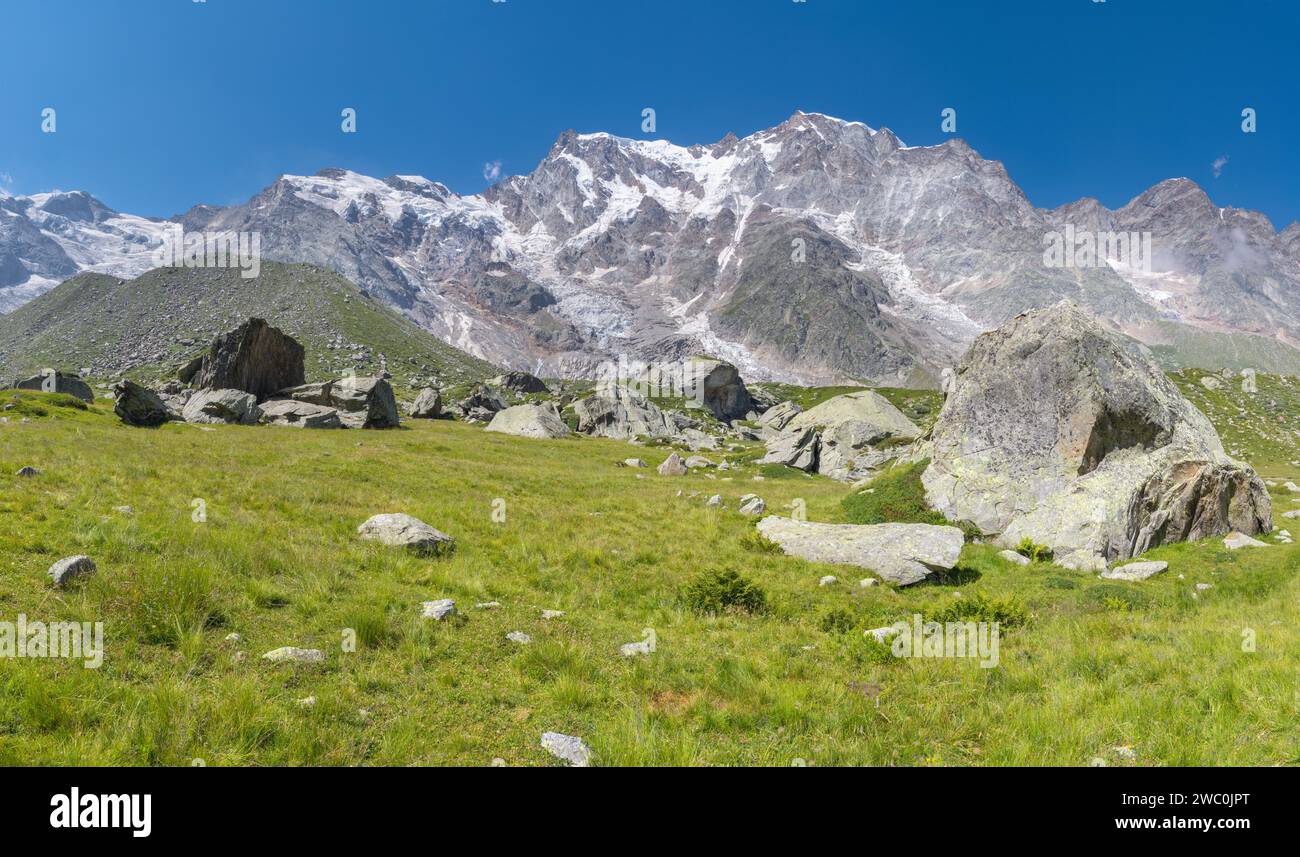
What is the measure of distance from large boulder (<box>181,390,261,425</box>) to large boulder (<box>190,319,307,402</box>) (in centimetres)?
706

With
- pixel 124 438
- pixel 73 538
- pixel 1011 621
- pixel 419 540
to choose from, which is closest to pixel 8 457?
pixel 73 538

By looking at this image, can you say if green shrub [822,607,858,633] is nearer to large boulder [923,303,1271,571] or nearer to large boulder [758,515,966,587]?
large boulder [758,515,966,587]

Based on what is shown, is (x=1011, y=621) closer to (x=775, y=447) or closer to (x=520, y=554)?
(x=520, y=554)

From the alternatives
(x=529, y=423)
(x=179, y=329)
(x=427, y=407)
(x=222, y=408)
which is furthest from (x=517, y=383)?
(x=179, y=329)

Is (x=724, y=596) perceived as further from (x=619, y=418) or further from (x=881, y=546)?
(x=619, y=418)

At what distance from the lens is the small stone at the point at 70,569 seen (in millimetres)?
8133

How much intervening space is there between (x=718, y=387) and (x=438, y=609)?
91.5 metres

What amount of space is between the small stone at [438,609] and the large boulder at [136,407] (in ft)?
133

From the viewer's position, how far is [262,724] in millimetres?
5703

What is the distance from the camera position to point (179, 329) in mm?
170250

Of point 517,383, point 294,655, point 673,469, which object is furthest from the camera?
point 517,383

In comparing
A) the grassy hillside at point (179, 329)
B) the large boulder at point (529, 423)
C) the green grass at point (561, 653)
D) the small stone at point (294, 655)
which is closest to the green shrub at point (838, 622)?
the green grass at point (561, 653)
